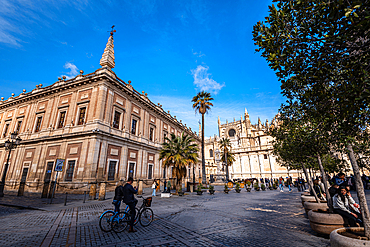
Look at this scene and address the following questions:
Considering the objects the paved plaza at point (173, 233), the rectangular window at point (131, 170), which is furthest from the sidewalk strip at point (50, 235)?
the rectangular window at point (131, 170)

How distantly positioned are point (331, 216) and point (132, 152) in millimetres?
20966

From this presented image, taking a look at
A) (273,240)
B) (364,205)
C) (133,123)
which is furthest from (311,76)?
(133,123)

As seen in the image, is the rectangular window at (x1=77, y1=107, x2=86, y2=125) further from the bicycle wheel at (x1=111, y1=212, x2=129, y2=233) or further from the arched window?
the arched window

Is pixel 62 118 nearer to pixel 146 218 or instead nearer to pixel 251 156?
pixel 146 218

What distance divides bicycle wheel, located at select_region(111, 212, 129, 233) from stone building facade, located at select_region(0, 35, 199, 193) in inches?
513

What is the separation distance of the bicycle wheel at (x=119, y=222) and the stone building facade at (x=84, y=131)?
13025 mm

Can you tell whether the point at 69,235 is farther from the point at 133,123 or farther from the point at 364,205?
the point at 133,123

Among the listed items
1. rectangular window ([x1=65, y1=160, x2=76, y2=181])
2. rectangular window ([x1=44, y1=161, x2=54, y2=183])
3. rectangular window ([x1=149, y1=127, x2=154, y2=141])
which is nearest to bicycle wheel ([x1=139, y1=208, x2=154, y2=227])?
rectangular window ([x1=65, y1=160, x2=76, y2=181])

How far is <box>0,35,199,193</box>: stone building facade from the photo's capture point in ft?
59.8

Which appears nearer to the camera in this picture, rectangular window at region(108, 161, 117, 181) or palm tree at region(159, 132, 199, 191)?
palm tree at region(159, 132, 199, 191)

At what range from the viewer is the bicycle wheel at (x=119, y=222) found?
5.78 meters

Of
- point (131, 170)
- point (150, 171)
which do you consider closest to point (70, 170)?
point (131, 170)

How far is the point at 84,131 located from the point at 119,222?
15.2m

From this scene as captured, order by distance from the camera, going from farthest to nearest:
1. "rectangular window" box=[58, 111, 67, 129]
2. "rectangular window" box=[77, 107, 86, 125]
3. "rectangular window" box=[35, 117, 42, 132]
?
"rectangular window" box=[35, 117, 42, 132] → "rectangular window" box=[58, 111, 67, 129] → "rectangular window" box=[77, 107, 86, 125]
